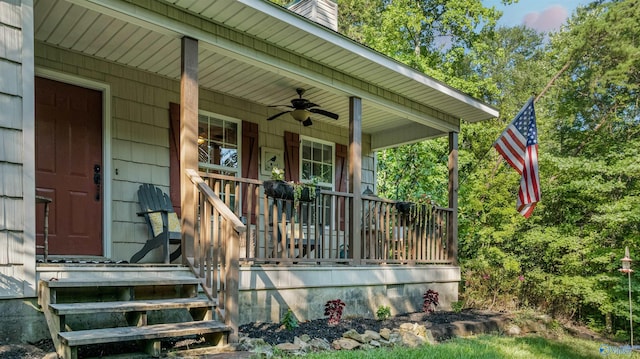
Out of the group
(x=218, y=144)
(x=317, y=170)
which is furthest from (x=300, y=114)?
(x=317, y=170)

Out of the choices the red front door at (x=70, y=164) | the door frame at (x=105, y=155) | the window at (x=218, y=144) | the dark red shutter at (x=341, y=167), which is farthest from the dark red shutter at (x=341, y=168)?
the red front door at (x=70, y=164)

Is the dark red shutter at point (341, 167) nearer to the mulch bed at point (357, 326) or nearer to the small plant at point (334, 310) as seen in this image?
the mulch bed at point (357, 326)

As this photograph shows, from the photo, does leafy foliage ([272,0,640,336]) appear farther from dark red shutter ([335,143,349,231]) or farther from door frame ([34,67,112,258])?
door frame ([34,67,112,258])

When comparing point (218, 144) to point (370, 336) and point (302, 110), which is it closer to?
point (302, 110)

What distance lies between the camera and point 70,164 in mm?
5074

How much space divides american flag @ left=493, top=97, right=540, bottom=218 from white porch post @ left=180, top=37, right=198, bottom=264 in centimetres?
445

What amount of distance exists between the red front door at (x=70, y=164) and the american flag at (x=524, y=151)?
522cm

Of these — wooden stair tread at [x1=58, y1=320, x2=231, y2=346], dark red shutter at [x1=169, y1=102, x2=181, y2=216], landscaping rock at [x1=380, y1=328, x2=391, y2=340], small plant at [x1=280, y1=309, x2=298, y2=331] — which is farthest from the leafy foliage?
wooden stair tread at [x1=58, y1=320, x2=231, y2=346]

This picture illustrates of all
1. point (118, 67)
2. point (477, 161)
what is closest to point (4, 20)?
point (118, 67)

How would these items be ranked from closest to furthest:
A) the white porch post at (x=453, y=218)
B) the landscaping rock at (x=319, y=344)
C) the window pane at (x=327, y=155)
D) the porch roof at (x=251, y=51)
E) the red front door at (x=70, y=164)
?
1. the landscaping rock at (x=319, y=344)
2. the porch roof at (x=251, y=51)
3. the red front door at (x=70, y=164)
4. the white porch post at (x=453, y=218)
5. the window pane at (x=327, y=155)

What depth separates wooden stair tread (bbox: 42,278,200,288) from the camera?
318 cm

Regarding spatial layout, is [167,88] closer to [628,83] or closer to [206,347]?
[206,347]

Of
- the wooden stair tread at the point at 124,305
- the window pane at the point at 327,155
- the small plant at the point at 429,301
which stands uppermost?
the window pane at the point at 327,155

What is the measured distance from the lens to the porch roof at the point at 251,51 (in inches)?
170
